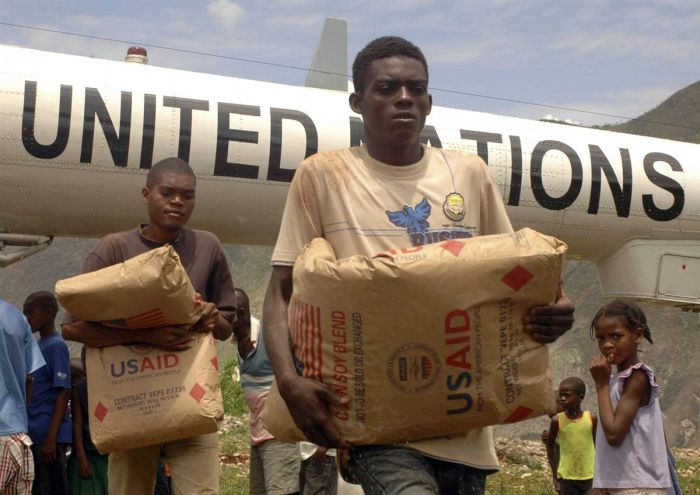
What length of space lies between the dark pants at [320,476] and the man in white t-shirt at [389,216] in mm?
2756

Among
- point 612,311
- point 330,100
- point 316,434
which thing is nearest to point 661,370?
point 330,100

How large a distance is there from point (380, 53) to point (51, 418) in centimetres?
409

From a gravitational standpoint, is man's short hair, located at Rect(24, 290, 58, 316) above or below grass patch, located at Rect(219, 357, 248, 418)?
above

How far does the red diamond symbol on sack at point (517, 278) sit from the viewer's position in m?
2.91

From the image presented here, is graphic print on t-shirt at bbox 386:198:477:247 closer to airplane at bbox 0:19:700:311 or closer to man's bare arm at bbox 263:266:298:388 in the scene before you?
man's bare arm at bbox 263:266:298:388

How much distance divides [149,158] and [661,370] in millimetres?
22697

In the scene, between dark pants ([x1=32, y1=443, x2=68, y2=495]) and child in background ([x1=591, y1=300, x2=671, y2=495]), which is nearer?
child in background ([x1=591, y1=300, x2=671, y2=495])

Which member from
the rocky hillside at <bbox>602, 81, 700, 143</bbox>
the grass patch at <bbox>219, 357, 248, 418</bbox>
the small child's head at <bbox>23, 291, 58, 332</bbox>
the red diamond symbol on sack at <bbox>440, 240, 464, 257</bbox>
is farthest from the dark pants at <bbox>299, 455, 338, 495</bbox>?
the rocky hillside at <bbox>602, 81, 700, 143</bbox>

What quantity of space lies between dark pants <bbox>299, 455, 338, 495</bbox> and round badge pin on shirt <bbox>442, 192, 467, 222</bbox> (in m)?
Answer: 2.94

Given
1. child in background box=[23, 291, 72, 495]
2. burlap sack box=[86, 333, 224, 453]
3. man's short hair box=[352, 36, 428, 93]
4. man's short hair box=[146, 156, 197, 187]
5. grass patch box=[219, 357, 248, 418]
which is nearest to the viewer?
man's short hair box=[352, 36, 428, 93]

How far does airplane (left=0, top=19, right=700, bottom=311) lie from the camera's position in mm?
9500

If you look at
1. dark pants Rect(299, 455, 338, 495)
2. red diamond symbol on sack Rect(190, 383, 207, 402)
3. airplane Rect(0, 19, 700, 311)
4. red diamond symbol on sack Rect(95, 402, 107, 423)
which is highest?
airplane Rect(0, 19, 700, 311)

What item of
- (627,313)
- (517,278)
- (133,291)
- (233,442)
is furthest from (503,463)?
(517,278)

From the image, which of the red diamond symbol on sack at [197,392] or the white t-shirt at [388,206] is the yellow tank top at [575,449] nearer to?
the red diamond symbol on sack at [197,392]
